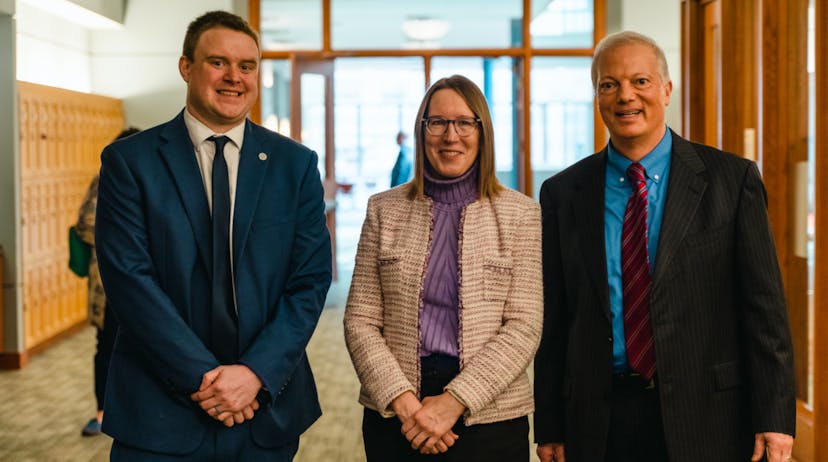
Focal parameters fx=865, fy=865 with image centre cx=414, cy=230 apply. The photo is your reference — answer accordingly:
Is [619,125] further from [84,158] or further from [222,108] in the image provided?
[84,158]

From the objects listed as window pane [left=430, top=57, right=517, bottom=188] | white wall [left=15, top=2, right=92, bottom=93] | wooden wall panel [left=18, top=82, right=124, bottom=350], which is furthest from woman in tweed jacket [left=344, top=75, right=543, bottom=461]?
window pane [left=430, top=57, right=517, bottom=188]

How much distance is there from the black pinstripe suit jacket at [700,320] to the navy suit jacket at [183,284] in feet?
2.29

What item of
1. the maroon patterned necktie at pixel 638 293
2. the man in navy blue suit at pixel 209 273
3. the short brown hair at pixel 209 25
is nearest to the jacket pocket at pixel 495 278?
the maroon patterned necktie at pixel 638 293

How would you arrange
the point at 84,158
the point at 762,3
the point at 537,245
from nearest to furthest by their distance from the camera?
1. the point at 537,245
2. the point at 762,3
3. the point at 84,158

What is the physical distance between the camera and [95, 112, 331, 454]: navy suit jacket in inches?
78.4

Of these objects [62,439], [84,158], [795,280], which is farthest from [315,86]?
[795,280]

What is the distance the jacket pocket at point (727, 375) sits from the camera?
2148mm

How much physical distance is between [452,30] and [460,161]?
7424mm

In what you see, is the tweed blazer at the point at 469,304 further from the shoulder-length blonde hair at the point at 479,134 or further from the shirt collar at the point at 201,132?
the shirt collar at the point at 201,132

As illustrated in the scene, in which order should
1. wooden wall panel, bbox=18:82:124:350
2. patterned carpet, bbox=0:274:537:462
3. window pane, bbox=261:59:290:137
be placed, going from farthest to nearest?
window pane, bbox=261:59:290:137
wooden wall panel, bbox=18:82:124:350
patterned carpet, bbox=0:274:537:462

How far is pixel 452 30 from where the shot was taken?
9375 mm

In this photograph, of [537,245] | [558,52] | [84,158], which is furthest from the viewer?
[558,52]

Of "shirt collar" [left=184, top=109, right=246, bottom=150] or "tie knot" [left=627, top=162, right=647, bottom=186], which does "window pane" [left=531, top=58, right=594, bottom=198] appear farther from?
"shirt collar" [left=184, top=109, right=246, bottom=150]

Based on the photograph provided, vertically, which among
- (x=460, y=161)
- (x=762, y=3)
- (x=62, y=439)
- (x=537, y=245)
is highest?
(x=762, y=3)
